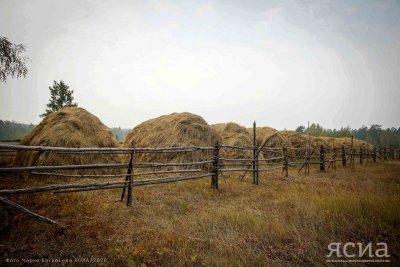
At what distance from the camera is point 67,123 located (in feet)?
32.9

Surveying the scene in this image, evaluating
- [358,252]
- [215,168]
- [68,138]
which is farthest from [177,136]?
[358,252]

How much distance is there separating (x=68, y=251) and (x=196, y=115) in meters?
10.8

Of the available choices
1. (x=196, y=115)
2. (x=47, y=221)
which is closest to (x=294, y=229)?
(x=47, y=221)

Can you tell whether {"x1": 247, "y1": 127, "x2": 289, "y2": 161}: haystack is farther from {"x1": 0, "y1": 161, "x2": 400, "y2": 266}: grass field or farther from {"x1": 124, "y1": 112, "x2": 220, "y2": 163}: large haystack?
{"x1": 0, "y1": 161, "x2": 400, "y2": 266}: grass field

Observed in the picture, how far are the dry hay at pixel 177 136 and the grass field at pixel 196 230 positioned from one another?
16.9 ft

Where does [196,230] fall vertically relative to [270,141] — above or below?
below

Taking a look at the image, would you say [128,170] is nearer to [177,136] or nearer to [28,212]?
[28,212]

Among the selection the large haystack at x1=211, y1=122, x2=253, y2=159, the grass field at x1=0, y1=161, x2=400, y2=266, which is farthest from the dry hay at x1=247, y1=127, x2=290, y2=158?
the grass field at x1=0, y1=161, x2=400, y2=266

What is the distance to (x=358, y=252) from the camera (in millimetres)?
3549

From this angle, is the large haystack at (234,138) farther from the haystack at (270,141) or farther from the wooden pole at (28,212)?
the wooden pole at (28,212)

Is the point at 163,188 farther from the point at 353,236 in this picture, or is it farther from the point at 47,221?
the point at 353,236

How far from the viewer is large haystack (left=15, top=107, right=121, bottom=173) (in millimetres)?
8953

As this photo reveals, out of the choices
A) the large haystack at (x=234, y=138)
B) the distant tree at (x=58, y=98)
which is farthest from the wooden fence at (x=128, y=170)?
the distant tree at (x=58, y=98)

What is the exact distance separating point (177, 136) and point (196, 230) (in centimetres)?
795
